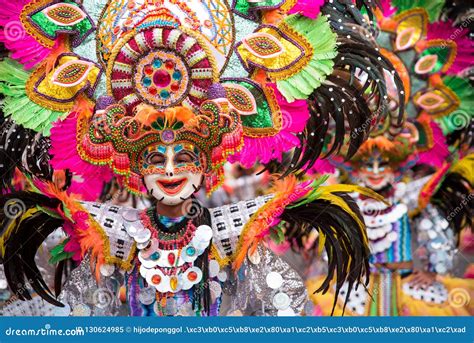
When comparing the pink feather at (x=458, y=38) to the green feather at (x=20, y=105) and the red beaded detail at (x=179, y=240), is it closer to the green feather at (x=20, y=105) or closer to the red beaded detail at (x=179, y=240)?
the red beaded detail at (x=179, y=240)

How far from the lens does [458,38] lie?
6961 mm

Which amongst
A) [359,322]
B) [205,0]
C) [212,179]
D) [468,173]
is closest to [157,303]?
[212,179]

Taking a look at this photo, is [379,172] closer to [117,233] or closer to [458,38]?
[458,38]

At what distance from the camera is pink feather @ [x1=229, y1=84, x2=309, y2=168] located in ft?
17.5

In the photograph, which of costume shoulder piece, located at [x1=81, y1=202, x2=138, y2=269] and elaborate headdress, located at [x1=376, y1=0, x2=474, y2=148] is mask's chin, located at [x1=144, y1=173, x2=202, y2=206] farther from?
elaborate headdress, located at [x1=376, y1=0, x2=474, y2=148]

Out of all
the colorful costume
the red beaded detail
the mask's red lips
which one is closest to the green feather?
the mask's red lips

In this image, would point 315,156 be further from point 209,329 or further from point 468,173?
point 468,173

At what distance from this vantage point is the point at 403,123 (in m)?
7.35

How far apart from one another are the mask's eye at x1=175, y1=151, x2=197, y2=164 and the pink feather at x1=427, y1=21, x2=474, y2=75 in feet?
8.23

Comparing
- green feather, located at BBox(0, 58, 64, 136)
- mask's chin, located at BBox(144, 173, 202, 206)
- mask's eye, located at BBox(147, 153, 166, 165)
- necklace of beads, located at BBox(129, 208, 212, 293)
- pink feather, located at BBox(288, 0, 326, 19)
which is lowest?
necklace of beads, located at BBox(129, 208, 212, 293)

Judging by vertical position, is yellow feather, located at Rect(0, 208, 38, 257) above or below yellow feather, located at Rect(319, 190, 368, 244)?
below

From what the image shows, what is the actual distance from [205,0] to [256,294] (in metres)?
1.48

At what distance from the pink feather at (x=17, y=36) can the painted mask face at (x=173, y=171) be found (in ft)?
2.52

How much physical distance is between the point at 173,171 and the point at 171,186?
0.09 meters
